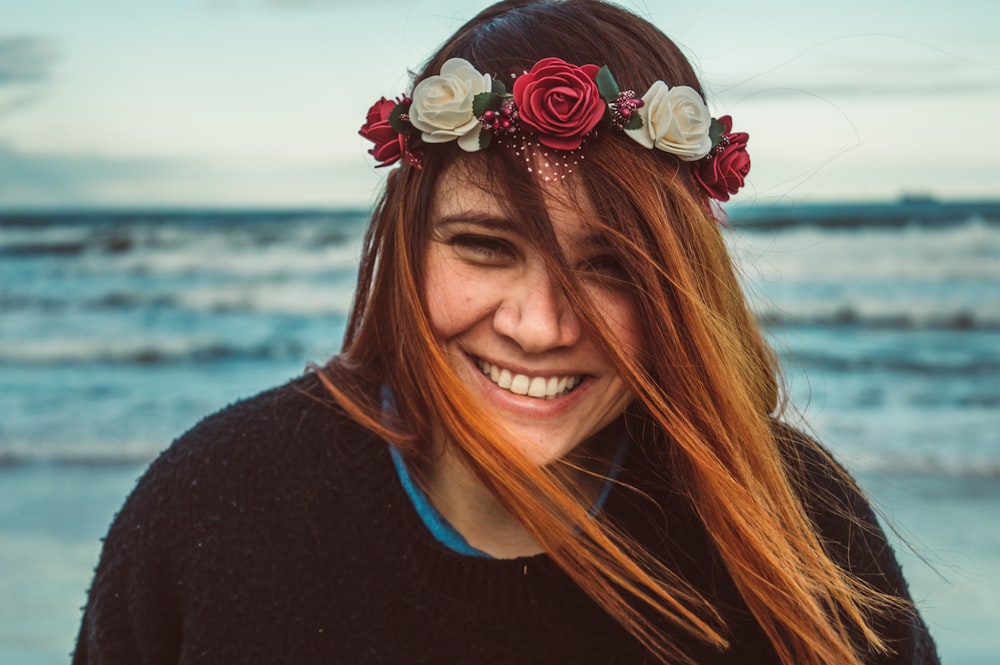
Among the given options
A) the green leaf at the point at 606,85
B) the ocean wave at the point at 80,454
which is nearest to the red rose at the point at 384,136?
the green leaf at the point at 606,85

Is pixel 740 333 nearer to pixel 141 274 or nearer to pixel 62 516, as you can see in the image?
pixel 62 516

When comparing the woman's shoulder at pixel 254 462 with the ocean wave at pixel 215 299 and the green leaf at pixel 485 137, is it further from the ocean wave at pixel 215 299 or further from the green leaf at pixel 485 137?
the ocean wave at pixel 215 299

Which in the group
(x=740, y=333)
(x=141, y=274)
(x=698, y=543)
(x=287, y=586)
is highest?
(x=740, y=333)

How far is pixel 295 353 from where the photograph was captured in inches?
362

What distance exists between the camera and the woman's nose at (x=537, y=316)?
1618mm

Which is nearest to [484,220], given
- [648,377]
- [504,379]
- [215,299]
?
[504,379]

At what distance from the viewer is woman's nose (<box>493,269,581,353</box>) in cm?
162

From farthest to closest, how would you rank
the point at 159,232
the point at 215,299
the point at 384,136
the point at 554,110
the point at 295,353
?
1. the point at 159,232
2. the point at 215,299
3. the point at 295,353
4. the point at 384,136
5. the point at 554,110

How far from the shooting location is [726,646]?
72.7 inches

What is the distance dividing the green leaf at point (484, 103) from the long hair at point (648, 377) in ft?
0.23

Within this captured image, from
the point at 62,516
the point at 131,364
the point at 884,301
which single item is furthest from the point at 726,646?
the point at 884,301

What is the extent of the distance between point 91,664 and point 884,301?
973 cm

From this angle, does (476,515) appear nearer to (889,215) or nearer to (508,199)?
(508,199)

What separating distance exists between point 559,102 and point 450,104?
0.17m
